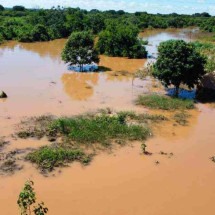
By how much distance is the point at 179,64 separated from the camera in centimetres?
2294

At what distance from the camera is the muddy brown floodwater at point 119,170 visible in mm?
12844

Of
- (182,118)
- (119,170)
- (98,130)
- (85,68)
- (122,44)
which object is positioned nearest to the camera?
(119,170)

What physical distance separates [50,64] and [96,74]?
608cm

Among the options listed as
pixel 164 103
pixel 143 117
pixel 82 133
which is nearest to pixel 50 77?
pixel 164 103

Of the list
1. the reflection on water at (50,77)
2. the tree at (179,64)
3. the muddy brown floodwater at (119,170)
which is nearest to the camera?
the muddy brown floodwater at (119,170)

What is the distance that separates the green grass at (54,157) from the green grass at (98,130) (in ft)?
4.88

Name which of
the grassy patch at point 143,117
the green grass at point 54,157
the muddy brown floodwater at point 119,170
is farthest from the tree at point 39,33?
the green grass at point 54,157

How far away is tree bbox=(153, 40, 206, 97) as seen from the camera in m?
23.0

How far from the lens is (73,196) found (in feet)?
43.1

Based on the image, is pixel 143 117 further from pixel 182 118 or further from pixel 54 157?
pixel 54 157

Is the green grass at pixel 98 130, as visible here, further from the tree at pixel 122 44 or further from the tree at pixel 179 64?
the tree at pixel 122 44

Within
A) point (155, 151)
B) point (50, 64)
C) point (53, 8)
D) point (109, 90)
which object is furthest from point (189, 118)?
point (53, 8)

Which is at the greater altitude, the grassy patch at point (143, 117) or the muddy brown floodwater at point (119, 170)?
the grassy patch at point (143, 117)

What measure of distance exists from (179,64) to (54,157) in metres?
11.5
